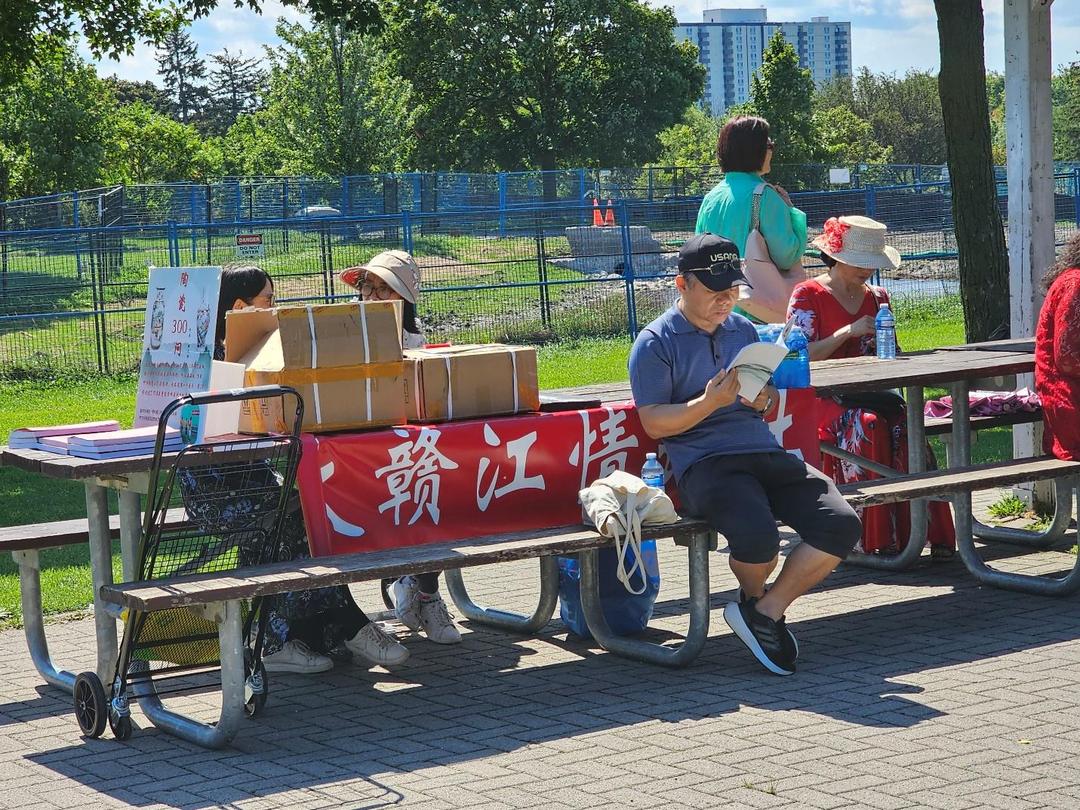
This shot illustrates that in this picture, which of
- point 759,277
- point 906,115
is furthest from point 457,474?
point 906,115

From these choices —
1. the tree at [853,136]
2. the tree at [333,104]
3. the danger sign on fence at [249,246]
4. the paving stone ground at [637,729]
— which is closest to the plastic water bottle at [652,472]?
the paving stone ground at [637,729]

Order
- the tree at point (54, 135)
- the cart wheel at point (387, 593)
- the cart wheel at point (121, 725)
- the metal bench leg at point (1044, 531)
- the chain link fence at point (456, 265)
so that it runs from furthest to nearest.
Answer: the tree at point (54, 135)
the chain link fence at point (456, 265)
the metal bench leg at point (1044, 531)
the cart wheel at point (387, 593)
the cart wheel at point (121, 725)

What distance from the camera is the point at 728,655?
6191mm

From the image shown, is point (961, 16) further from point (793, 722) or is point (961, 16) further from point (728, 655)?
point (793, 722)

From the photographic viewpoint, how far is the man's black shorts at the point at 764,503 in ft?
19.2

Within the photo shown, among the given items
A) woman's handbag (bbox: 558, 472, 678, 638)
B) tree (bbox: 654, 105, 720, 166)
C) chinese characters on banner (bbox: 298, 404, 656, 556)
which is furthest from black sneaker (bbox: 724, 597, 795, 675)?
tree (bbox: 654, 105, 720, 166)

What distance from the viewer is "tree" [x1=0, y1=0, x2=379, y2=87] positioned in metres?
14.8

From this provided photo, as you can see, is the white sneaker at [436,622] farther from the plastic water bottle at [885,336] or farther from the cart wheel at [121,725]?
the plastic water bottle at [885,336]

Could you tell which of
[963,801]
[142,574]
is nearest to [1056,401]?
[963,801]

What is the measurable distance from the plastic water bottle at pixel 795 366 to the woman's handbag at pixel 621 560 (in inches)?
35.1

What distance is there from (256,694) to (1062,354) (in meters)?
3.74

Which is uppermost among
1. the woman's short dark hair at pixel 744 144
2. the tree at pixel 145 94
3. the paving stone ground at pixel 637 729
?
the tree at pixel 145 94

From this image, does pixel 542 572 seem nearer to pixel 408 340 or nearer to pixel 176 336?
pixel 408 340

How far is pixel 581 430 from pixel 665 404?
0.42 m
